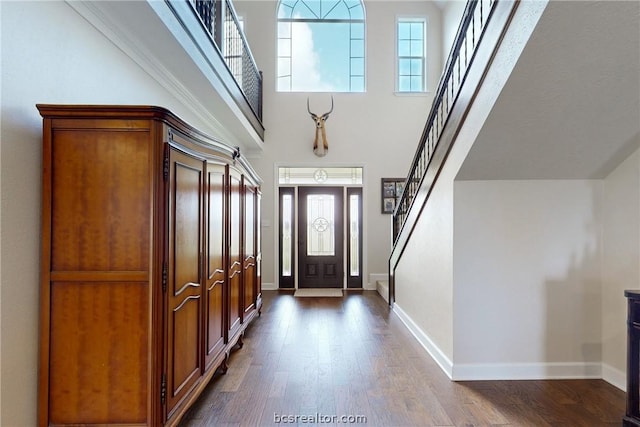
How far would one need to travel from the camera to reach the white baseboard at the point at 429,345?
2.59 metres

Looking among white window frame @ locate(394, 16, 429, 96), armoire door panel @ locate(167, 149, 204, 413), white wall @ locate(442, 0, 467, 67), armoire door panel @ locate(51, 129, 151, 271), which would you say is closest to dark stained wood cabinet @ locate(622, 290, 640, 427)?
armoire door panel @ locate(167, 149, 204, 413)

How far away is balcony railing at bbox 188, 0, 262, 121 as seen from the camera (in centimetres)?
316

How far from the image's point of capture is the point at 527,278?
8.26 feet

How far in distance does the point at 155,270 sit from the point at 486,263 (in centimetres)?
217

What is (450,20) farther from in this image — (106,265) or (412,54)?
(106,265)

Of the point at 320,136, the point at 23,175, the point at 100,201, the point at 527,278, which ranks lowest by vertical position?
the point at 527,278

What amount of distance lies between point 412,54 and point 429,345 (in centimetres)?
528

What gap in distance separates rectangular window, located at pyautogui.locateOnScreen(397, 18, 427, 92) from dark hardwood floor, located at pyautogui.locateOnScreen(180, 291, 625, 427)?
185 inches

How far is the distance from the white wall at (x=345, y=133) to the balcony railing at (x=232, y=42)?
19.4 inches

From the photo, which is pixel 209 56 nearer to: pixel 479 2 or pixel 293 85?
pixel 479 2

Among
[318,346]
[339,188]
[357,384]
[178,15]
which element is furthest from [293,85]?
[357,384]

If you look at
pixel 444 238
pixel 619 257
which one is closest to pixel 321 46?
pixel 444 238

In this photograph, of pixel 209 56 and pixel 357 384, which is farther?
pixel 209 56

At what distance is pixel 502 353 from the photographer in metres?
2.51
